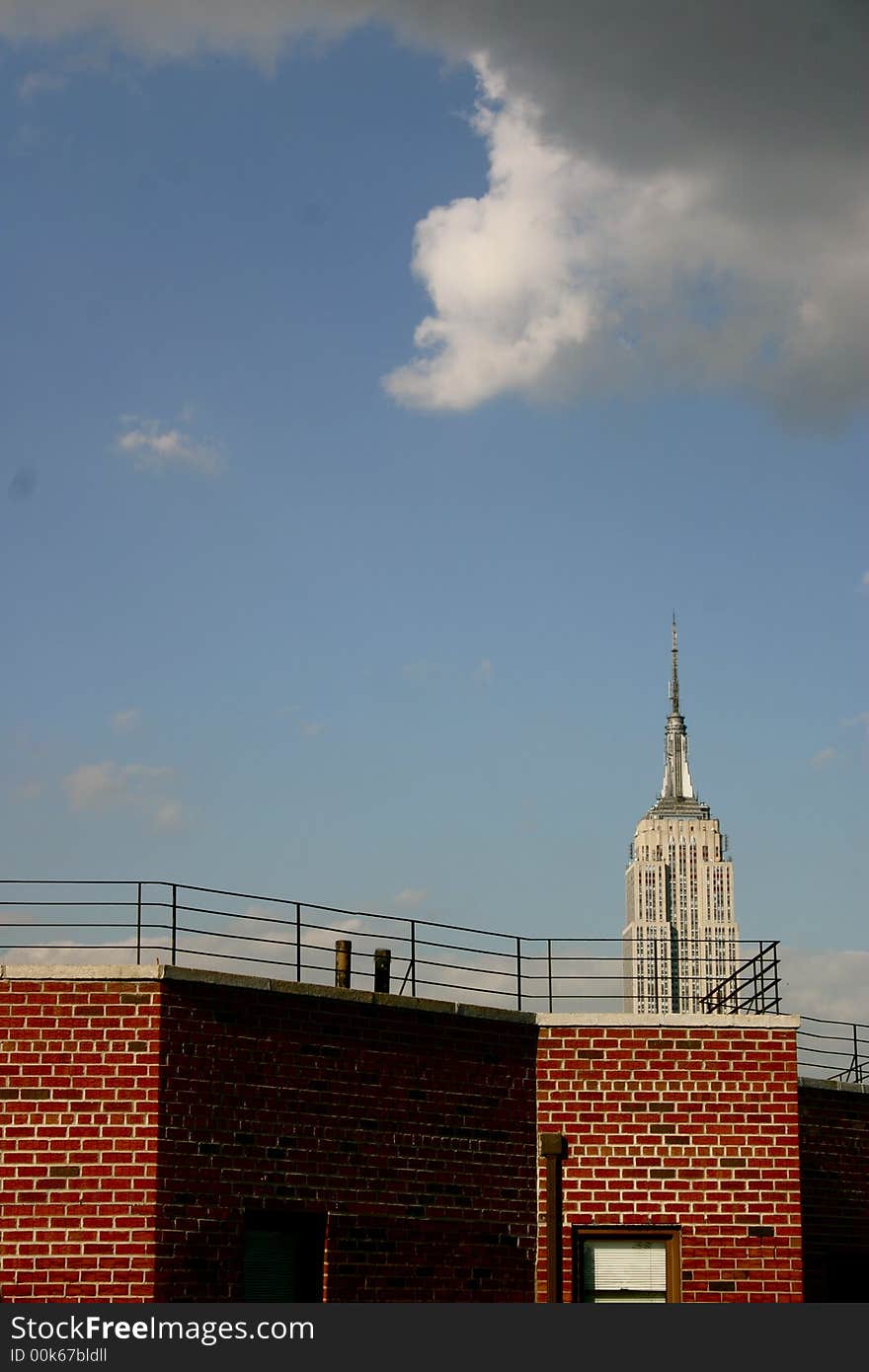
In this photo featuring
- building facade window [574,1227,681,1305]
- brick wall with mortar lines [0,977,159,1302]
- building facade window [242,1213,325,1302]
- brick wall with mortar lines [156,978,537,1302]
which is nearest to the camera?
brick wall with mortar lines [0,977,159,1302]

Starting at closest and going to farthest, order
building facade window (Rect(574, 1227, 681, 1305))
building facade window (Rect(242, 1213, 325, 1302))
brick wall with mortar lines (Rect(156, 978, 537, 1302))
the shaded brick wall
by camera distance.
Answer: brick wall with mortar lines (Rect(156, 978, 537, 1302))
building facade window (Rect(242, 1213, 325, 1302))
building facade window (Rect(574, 1227, 681, 1305))
the shaded brick wall

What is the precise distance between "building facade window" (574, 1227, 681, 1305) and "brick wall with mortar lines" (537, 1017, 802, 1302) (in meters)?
0.12

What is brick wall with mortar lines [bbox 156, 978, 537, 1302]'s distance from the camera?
16969 millimetres

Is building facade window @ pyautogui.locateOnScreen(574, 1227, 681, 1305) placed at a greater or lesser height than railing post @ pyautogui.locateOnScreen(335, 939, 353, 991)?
lesser

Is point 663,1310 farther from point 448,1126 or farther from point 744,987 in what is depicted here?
point 744,987

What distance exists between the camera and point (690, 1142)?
751 inches

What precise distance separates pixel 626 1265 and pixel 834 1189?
11.4ft

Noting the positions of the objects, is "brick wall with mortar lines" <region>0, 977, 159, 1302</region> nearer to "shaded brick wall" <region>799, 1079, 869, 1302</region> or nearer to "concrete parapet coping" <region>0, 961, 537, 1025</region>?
"concrete parapet coping" <region>0, 961, 537, 1025</region>

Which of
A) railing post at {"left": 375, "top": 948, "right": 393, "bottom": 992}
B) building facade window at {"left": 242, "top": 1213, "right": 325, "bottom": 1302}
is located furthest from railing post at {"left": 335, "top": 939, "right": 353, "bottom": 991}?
building facade window at {"left": 242, "top": 1213, "right": 325, "bottom": 1302}

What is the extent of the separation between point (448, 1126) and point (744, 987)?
15.5 ft

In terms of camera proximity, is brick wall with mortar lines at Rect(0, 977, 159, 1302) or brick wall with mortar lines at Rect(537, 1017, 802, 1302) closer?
brick wall with mortar lines at Rect(0, 977, 159, 1302)

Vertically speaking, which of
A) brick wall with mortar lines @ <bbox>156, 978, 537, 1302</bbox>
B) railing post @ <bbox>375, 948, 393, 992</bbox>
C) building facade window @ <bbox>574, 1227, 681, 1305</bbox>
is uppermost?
railing post @ <bbox>375, 948, 393, 992</bbox>

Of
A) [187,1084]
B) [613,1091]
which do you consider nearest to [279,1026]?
[187,1084]

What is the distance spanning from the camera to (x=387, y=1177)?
18.1 meters
